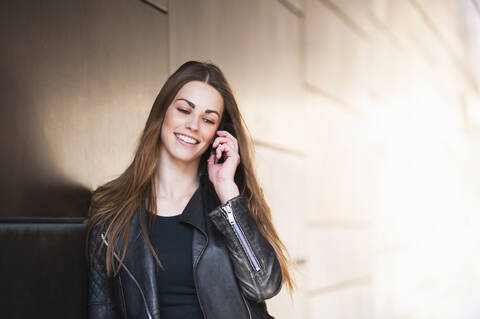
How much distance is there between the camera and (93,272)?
78.6 inches

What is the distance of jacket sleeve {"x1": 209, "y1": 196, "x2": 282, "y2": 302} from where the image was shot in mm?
2027

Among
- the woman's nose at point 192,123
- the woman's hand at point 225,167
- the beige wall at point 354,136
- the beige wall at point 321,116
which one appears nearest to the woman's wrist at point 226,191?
the woman's hand at point 225,167

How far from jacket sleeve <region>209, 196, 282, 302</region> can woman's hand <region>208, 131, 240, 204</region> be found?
0.08m

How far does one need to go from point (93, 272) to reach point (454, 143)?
8.09 m

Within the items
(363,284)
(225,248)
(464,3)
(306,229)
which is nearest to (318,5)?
(306,229)

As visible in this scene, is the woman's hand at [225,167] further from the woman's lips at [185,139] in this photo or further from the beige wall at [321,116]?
the beige wall at [321,116]

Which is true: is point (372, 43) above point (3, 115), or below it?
above

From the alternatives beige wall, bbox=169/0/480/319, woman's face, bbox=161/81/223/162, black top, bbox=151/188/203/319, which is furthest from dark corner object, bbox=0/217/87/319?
beige wall, bbox=169/0/480/319

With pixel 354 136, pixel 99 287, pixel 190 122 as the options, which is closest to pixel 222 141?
pixel 190 122

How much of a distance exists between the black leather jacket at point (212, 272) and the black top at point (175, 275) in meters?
0.04

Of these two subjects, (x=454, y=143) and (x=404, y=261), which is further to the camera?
(x=454, y=143)

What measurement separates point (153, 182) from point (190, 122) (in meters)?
0.27

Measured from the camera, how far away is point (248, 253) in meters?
2.03

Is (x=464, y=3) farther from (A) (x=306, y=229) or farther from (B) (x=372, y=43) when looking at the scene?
(A) (x=306, y=229)
